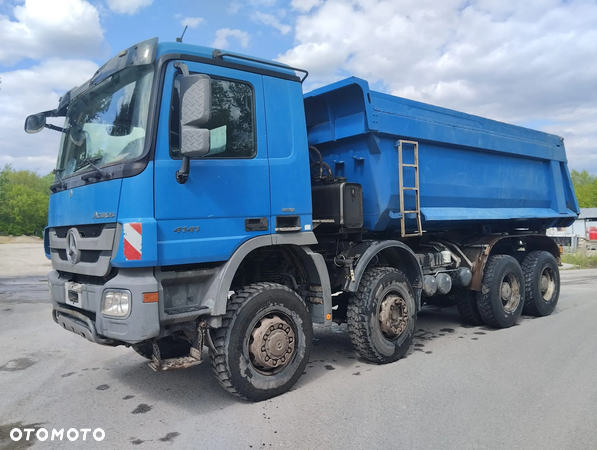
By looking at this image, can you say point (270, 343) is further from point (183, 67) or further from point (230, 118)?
point (183, 67)

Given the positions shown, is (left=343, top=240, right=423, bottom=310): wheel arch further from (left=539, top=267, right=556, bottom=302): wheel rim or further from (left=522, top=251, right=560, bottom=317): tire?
(left=539, top=267, right=556, bottom=302): wheel rim

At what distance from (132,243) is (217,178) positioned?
0.94 metres

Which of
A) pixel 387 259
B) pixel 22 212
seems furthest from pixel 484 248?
pixel 22 212

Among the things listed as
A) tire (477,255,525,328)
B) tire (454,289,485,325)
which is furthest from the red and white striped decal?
tire (454,289,485,325)

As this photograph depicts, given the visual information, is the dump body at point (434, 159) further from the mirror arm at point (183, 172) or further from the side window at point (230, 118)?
the mirror arm at point (183, 172)

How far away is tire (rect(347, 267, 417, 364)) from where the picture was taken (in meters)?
5.37

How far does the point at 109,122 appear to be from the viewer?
4.32 m

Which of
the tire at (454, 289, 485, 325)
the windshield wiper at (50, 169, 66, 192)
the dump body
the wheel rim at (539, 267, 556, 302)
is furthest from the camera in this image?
the wheel rim at (539, 267, 556, 302)

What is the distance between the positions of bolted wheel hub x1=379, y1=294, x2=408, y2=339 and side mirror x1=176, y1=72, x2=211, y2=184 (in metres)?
2.92

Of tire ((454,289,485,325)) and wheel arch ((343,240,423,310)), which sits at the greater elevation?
wheel arch ((343,240,423,310))

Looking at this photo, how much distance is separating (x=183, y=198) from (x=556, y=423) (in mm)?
3562

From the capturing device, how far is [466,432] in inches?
147

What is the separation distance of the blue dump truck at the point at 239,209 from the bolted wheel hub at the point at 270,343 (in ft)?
0.05

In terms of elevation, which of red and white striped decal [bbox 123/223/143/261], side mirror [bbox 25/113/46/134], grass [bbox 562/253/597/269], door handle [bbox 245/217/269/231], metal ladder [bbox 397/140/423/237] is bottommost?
grass [bbox 562/253/597/269]
